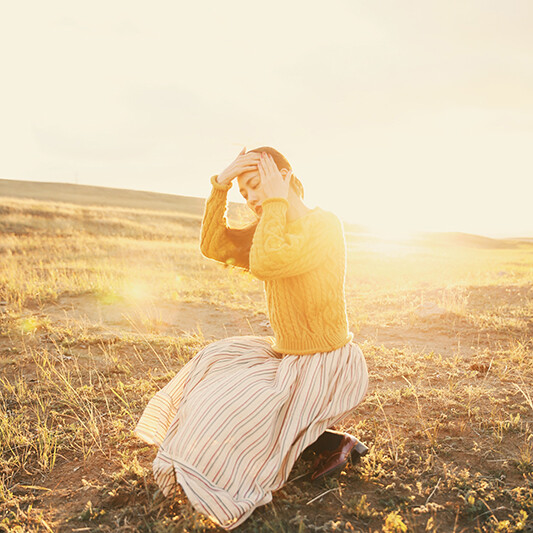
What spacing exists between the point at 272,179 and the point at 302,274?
56 centimetres

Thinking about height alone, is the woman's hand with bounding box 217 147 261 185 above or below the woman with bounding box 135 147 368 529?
above

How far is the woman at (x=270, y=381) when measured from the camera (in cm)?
207

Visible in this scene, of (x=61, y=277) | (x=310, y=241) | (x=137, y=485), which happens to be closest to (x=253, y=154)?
(x=310, y=241)

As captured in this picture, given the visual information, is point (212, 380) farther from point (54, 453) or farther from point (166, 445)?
point (54, 453)

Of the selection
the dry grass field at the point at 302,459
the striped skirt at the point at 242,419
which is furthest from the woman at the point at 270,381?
the dry grass field at the point at 302,459

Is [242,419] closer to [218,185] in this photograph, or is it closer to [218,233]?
[218,233]

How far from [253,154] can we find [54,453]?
7.62 feet

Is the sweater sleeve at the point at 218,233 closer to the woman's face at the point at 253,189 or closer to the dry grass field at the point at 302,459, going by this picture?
the woman's face at the point at 253,189

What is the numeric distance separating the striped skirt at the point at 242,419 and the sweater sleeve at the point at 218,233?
2.33 ft

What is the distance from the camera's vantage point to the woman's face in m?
2.63

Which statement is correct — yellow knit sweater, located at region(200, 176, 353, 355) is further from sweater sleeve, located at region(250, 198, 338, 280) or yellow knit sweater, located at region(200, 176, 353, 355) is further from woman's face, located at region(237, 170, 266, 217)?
woman's face, located at region(237, 170, 266, 217)

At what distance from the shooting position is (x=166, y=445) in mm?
2217

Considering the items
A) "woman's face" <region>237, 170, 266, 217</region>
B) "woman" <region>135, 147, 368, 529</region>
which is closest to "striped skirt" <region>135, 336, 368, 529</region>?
"woman" <region>135, 147, 368, 529</region>

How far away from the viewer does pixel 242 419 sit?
2.15m
